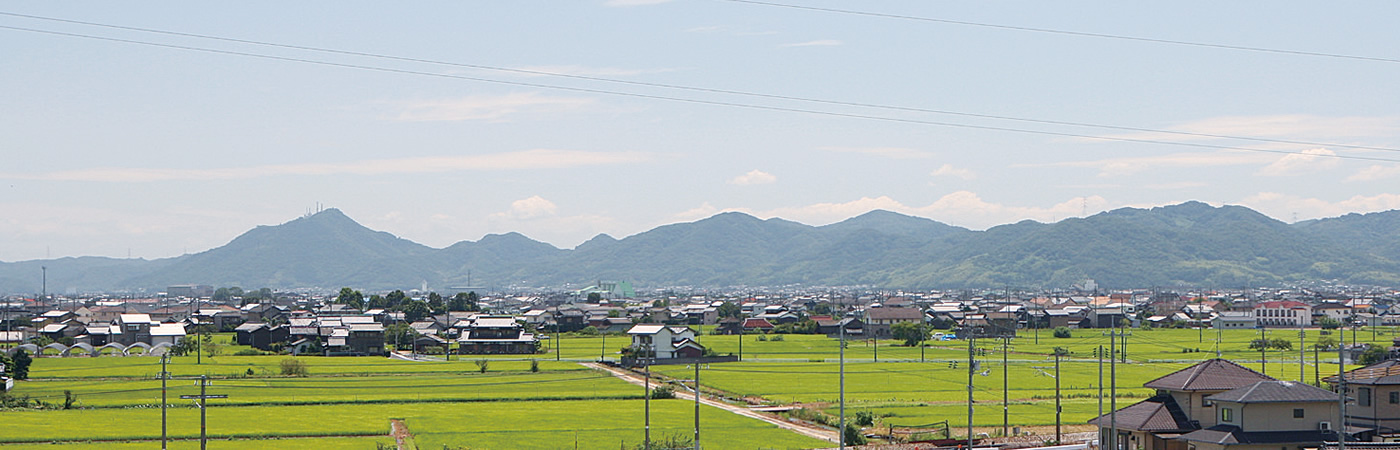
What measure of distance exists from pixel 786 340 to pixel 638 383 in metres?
37.2

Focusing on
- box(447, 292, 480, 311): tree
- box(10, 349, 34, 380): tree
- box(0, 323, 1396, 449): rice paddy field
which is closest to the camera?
box(0, 323, 1396, 449): rice paddy field

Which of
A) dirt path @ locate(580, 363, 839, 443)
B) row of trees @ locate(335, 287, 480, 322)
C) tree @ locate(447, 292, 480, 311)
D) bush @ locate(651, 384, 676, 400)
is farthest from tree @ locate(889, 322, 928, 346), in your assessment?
tree @ locate(447, 292, 480, 311)

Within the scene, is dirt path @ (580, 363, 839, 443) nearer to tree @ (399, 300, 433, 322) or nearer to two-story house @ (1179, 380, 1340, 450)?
two-story house @ (1179, 380, 1340, 450)

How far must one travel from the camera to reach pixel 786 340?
9119 cm

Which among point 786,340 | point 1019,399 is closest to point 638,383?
point 1019,399

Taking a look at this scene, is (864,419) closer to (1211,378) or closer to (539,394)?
(1211,378)

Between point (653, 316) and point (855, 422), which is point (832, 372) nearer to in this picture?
point (855, 422)

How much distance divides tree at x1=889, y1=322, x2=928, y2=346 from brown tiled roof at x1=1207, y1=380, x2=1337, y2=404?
52901 mm

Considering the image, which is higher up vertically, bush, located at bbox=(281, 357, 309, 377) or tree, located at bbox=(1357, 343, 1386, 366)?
tree, located at bbox=(1357, 343, 1386, 366)

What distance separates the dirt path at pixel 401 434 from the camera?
33.8 m

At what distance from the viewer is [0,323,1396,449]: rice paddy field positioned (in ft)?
118

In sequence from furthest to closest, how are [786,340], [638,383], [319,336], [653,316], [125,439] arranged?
[653,316]
[786,340]
[319,336]
[638,383]
[125,439]

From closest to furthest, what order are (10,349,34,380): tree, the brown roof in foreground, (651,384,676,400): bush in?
the brown roof in foreground < (651,384,676,400): bush < (10,349,34,380): tree

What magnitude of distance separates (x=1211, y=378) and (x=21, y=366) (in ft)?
162
